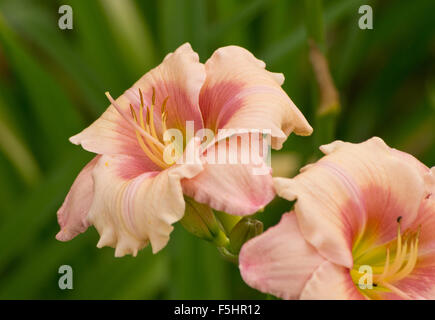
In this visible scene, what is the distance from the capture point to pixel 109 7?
1419 millimetres

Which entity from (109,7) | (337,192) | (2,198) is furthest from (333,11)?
(2,198)

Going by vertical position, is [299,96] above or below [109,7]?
below

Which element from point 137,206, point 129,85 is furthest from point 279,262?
point 129,85

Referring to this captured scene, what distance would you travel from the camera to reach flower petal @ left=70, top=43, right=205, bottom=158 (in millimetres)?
748

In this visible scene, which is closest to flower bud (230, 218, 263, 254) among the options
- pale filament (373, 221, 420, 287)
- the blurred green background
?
pale filament (373, 221, 420, 287)

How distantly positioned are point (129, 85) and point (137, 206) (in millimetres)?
841

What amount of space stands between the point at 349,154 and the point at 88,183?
31cm

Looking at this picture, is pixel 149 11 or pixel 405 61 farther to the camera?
pixel 149 11

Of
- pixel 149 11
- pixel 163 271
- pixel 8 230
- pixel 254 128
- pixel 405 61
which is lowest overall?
pixel 163 271

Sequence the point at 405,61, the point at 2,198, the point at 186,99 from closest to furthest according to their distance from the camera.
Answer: the point at 186,99 < the point at 2,198 < the point at 405,61

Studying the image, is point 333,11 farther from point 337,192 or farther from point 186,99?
point 337,192

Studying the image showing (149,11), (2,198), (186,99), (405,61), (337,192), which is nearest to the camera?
(337,192)

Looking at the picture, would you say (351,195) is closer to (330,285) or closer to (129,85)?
(330,285)

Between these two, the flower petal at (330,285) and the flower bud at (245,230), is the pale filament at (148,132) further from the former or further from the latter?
the flower petal at (330,285)
